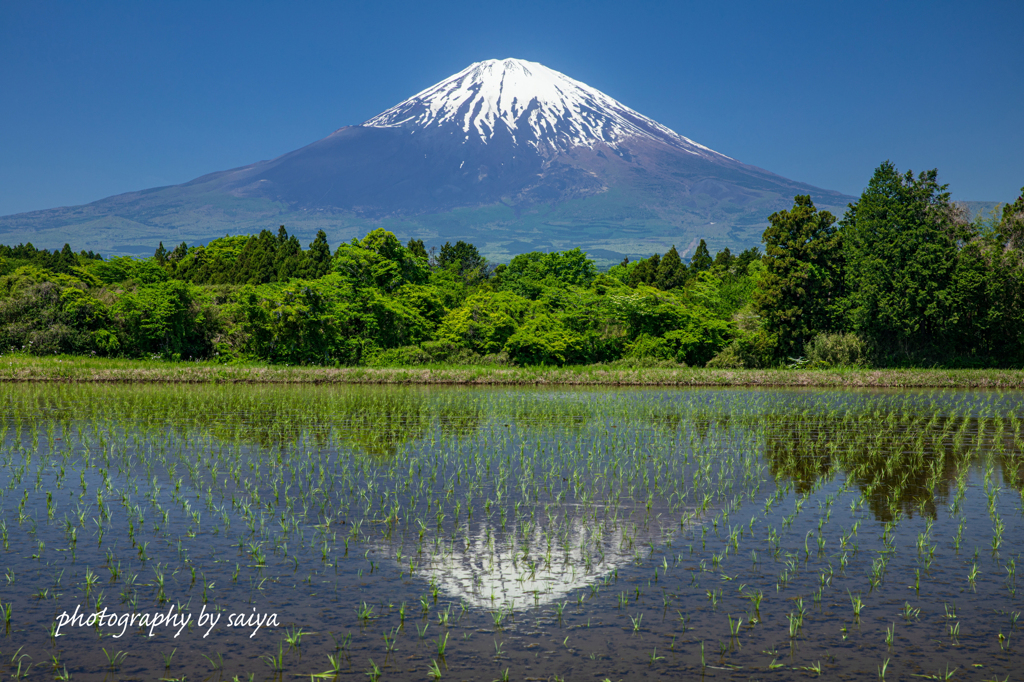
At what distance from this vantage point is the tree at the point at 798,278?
4128 centimetres

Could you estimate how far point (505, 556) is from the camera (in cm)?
797

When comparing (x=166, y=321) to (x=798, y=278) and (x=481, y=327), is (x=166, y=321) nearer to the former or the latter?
(x=481, y=327)

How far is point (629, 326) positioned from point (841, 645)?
40192 millimetres

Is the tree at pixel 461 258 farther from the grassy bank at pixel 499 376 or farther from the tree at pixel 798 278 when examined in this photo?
the grassy bank at pixel 499 376

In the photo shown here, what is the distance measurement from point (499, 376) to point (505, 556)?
27727 millimetres

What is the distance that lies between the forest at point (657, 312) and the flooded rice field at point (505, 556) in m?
25.7

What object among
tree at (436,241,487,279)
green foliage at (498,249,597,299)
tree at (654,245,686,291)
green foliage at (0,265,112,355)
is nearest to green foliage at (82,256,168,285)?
green foliage at (0,265,112,355)

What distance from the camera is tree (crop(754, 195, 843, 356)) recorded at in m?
41.3

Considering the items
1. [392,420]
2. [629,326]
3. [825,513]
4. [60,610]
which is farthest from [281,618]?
[629,326]

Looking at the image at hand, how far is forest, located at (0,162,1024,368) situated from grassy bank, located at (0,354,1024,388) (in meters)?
4.65

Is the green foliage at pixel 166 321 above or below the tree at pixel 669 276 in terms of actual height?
below

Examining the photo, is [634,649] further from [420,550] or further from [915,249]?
[915,249]

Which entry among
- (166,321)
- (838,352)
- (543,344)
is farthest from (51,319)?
(838,352)

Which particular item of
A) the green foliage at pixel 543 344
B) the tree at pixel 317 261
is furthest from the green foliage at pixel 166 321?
the green foliage at pixel 543 344
